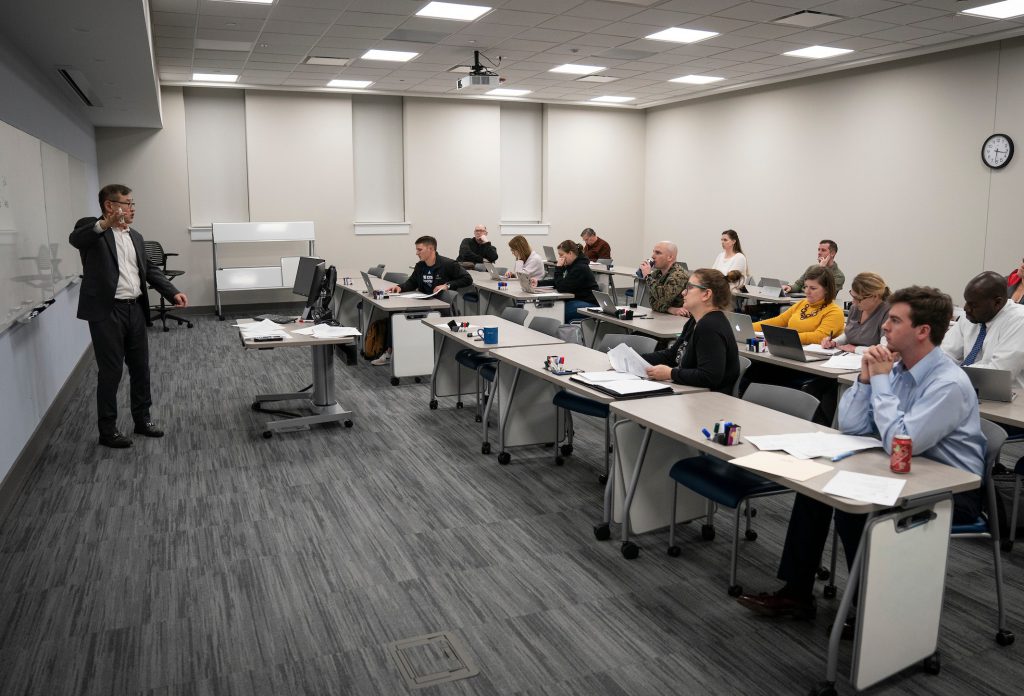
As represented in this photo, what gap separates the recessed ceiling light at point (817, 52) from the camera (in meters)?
9.33

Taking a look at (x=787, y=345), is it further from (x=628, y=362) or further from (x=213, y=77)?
(x=213, y=77)

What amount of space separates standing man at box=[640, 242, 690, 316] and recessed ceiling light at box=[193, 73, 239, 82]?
7561 mm

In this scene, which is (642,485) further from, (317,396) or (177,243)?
(177,243)

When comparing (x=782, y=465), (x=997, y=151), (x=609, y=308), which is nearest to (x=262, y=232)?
(x=609, y=308)

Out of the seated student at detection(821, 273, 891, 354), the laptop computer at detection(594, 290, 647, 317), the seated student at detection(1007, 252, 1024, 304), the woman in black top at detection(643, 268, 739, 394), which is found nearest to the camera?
the woman in black top at detection(643, 268, 739, 394)

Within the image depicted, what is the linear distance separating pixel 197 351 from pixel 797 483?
8160 mm

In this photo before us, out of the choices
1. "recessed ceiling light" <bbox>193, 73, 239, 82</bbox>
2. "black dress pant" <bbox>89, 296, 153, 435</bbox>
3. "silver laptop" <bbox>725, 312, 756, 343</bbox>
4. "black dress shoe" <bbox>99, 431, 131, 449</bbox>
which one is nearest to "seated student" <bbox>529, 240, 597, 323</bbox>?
→ "silver laptop" <bbox>725, 312, 756, 343</bbox>

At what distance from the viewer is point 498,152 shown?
45.9ft

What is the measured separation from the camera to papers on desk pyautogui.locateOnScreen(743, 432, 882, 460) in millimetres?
A: 2910

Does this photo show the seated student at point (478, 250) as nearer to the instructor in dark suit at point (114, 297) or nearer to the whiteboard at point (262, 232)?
the whiteboard at point (262, 232)

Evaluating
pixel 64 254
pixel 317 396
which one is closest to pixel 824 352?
pixel 317 396

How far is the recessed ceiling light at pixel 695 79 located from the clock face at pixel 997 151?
153 inches

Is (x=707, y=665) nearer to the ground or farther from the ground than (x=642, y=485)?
nearer to the ground

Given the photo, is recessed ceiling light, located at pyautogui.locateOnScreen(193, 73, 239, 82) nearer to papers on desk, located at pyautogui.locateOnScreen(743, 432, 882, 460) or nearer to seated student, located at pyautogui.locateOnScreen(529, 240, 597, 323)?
seated student, located at pyautogui.locateOnScreen(529, 240, 597, 323)
